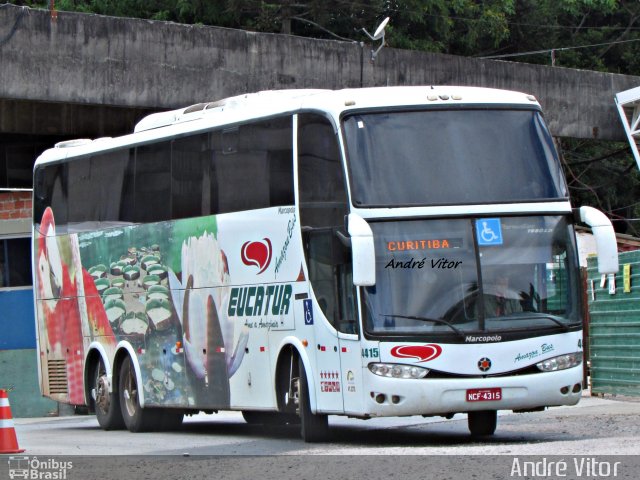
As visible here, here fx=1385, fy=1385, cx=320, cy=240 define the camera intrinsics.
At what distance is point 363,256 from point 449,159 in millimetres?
1673

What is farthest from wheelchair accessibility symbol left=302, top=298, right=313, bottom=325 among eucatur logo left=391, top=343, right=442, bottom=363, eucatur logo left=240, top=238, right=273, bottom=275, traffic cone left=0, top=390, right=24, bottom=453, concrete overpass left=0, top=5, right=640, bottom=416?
concrete overpass left=0, top=5, right=640, bottom=416

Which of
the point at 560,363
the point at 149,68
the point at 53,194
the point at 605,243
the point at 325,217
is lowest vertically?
the point at 560,363

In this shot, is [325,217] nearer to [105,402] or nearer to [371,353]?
[371,353]

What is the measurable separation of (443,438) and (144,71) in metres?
11.2

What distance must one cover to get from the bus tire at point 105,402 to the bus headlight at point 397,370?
7195 mm

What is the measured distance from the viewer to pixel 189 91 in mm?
24672

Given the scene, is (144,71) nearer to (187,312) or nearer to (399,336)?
(187,312)

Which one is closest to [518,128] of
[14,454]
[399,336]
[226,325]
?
[399,336]

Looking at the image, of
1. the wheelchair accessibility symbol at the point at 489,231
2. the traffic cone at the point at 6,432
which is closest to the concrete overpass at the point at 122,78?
the traffic cone at the point at 6,432

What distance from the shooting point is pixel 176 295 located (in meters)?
17.9

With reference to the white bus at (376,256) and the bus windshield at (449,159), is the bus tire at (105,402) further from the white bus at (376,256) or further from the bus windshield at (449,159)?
the bus windshield at (449,159)

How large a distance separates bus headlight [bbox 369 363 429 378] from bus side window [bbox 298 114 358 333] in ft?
1.77
